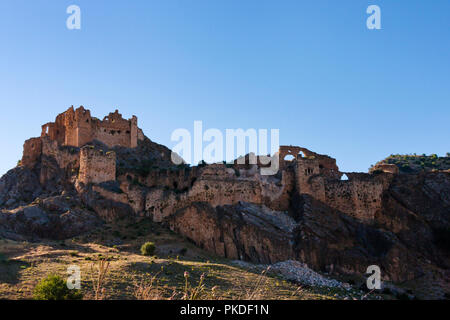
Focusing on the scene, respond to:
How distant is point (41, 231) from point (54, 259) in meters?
12.1

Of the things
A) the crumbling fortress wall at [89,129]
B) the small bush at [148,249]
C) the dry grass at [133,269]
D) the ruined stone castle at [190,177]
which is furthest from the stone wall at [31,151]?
the small bush at [148,249]

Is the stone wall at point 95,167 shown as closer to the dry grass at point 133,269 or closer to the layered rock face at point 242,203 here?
the layered rock face at point 242,203

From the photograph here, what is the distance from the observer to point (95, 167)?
49.5 metres

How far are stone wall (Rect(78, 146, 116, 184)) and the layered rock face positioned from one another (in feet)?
0.37

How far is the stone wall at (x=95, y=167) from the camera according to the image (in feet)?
161

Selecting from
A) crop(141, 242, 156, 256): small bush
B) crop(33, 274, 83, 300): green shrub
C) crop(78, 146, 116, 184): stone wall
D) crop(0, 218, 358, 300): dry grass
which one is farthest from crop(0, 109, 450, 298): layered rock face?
crop(33, 274, 83, 300): green shrub

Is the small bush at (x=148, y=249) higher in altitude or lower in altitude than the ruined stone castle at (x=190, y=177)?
lower

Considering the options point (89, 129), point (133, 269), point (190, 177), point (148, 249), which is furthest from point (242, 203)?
point (89, 129)

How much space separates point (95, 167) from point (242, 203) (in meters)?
17.2

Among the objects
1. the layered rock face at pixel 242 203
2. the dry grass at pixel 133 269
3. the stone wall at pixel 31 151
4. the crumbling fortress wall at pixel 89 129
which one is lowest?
the dry grass at pixel 133 269

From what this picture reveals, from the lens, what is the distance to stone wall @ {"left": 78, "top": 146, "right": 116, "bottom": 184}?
1935 inches

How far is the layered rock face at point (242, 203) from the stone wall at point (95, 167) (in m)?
0.11

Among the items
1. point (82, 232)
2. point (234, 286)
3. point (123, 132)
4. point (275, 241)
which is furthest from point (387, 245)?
point (123, 132)

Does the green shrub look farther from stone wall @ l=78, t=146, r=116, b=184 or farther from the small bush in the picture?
stone wall @ l=78, t=146, r=116, b=184
